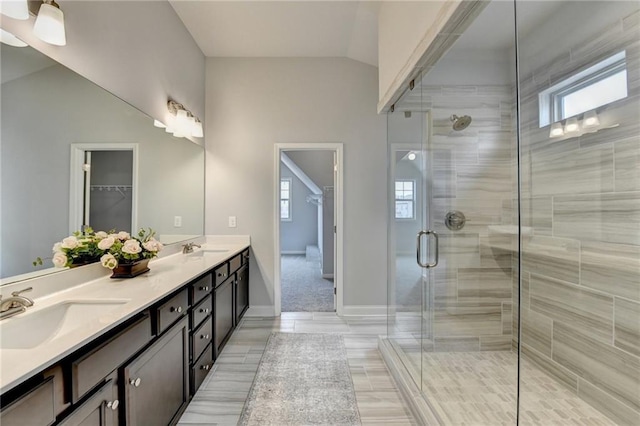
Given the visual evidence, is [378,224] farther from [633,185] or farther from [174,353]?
[174,353]

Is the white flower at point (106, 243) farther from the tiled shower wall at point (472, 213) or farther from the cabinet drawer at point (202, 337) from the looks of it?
the tiled shower wall at point (472, 213)

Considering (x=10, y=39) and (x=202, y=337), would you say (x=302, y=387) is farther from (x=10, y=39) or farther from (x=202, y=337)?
(x=10, y=39)

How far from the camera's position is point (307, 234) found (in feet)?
25.5

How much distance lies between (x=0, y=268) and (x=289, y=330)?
2206 millimetres

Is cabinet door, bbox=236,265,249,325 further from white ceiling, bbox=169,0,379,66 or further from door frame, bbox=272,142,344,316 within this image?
white ceiling, bbox=169,0,379,66

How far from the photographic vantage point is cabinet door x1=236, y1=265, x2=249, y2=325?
2.76m

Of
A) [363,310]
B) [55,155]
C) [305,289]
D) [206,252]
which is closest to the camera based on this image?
[55,155]

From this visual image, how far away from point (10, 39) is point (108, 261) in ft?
3.40

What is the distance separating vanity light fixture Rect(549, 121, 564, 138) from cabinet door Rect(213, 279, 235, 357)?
269cm

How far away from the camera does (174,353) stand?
4.89 ft

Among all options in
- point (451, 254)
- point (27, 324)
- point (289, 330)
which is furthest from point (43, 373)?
point (451, 254)

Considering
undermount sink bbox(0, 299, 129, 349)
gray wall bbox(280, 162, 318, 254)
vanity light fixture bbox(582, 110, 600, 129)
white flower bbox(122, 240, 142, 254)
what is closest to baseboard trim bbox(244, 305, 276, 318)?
white flower bbox(122, 240, 142, 254)

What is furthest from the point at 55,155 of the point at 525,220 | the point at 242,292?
the point at 525,220

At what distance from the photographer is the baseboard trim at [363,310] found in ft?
10.5
